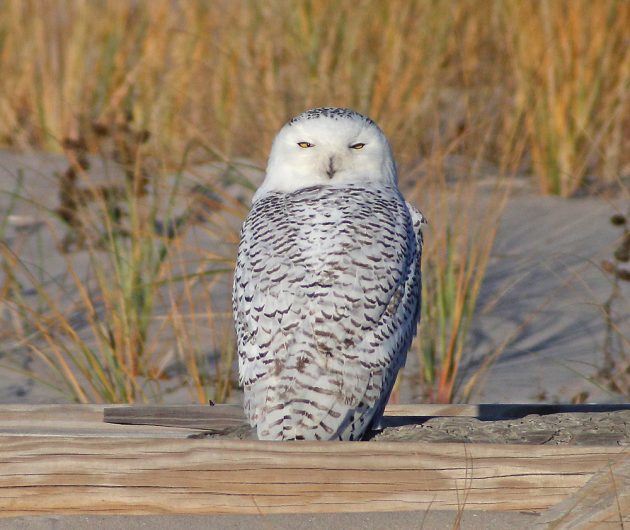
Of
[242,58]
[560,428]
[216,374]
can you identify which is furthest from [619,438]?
[242,58]

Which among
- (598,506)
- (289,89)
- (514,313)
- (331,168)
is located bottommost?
(514,313)

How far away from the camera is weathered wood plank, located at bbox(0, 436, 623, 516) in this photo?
2.69 m

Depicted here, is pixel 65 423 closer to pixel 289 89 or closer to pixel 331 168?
pixel 331 168

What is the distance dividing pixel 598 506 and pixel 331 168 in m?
1.23

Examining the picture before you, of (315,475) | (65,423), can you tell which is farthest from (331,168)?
(65,423)

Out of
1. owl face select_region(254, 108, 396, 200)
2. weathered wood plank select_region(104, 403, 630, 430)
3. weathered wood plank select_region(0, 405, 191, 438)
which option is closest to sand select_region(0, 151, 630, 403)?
weathered wood plank select_region(104, 403, 630, 430)

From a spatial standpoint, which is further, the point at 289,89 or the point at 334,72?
the point at 334,72

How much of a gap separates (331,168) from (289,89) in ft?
11.3

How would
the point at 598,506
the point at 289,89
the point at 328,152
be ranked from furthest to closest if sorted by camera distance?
the point at 289,89
the point at 328,152
the point at 598,506

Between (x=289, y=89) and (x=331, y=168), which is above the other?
(x=331, y=168)

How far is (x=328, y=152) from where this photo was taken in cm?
328

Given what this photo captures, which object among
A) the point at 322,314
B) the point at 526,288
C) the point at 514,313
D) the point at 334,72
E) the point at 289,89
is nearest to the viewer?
the point at 322,314

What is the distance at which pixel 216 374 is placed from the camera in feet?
15.3

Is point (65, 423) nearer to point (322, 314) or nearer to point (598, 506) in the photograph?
point (322, 314)
